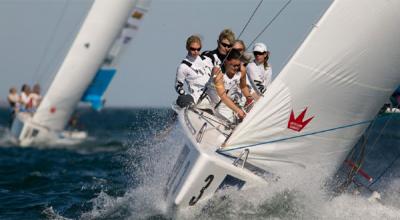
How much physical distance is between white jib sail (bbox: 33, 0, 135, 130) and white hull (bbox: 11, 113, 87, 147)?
232 mm

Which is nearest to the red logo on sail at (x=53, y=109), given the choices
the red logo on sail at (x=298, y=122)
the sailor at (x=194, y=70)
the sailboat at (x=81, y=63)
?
the sailboat at (x=81, y=63)

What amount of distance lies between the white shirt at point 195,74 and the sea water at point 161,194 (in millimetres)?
417

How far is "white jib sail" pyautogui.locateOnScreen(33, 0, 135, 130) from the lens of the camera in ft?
62.6

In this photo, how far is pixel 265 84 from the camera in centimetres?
837

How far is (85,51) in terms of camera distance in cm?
1917

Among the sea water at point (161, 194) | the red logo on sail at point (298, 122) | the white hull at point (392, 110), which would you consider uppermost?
the white hull at point (392, 110)

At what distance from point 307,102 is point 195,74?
1922 millimetres

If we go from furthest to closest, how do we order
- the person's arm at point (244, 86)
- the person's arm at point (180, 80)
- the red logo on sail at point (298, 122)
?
the person's arm at point (180, 80) → the person's arm at point (244, 86) → the red logo on sail at point (298, 122)

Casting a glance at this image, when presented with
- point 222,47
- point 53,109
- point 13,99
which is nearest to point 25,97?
point 13,99

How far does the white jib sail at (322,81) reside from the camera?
21.1ft

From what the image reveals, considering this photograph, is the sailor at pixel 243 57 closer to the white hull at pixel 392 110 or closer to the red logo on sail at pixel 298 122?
the red logo on sail at pixel 298 122

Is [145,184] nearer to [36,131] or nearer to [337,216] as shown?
[337,216]

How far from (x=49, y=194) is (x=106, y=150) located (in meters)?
8.76

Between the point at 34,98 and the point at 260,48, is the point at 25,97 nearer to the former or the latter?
the point at 34,98
